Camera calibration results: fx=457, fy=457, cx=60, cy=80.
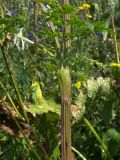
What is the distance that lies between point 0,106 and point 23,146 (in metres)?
0.22

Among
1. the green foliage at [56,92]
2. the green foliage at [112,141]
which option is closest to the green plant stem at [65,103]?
the green foliage at [56,92]

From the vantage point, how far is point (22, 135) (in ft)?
5.80

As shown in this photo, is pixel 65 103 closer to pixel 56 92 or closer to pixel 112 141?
pixel 112 141

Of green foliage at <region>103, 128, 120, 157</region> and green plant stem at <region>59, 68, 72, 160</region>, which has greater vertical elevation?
green plant stem at <region>59, 68, 72, 160</region>

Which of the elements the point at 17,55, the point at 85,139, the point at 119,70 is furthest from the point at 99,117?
the point at 17,55

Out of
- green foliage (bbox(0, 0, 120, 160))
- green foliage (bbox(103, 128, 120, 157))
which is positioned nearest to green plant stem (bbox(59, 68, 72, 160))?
green foliage (bbox(0, 0, 120, 160))

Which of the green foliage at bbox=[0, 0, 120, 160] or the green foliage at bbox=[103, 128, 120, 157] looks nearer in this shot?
the green foliage at bbox=[0, 0, 120, 160]

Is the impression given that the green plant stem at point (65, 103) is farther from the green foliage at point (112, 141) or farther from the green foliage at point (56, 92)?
the green foliage at point (112, 141)

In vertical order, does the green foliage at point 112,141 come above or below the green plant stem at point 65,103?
below

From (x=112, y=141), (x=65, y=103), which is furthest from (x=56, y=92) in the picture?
(x=65, y=103)

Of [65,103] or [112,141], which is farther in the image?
[112,141]

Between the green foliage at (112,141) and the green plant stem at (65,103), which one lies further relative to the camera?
the green foliage at (112,141)

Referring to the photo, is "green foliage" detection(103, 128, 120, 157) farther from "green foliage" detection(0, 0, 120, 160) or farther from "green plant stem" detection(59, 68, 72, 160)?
"green plant stem" detection(59, 68, 72, 160)

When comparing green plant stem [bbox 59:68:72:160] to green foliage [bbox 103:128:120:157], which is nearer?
green plant stem [bbox 59:68:72:160]
